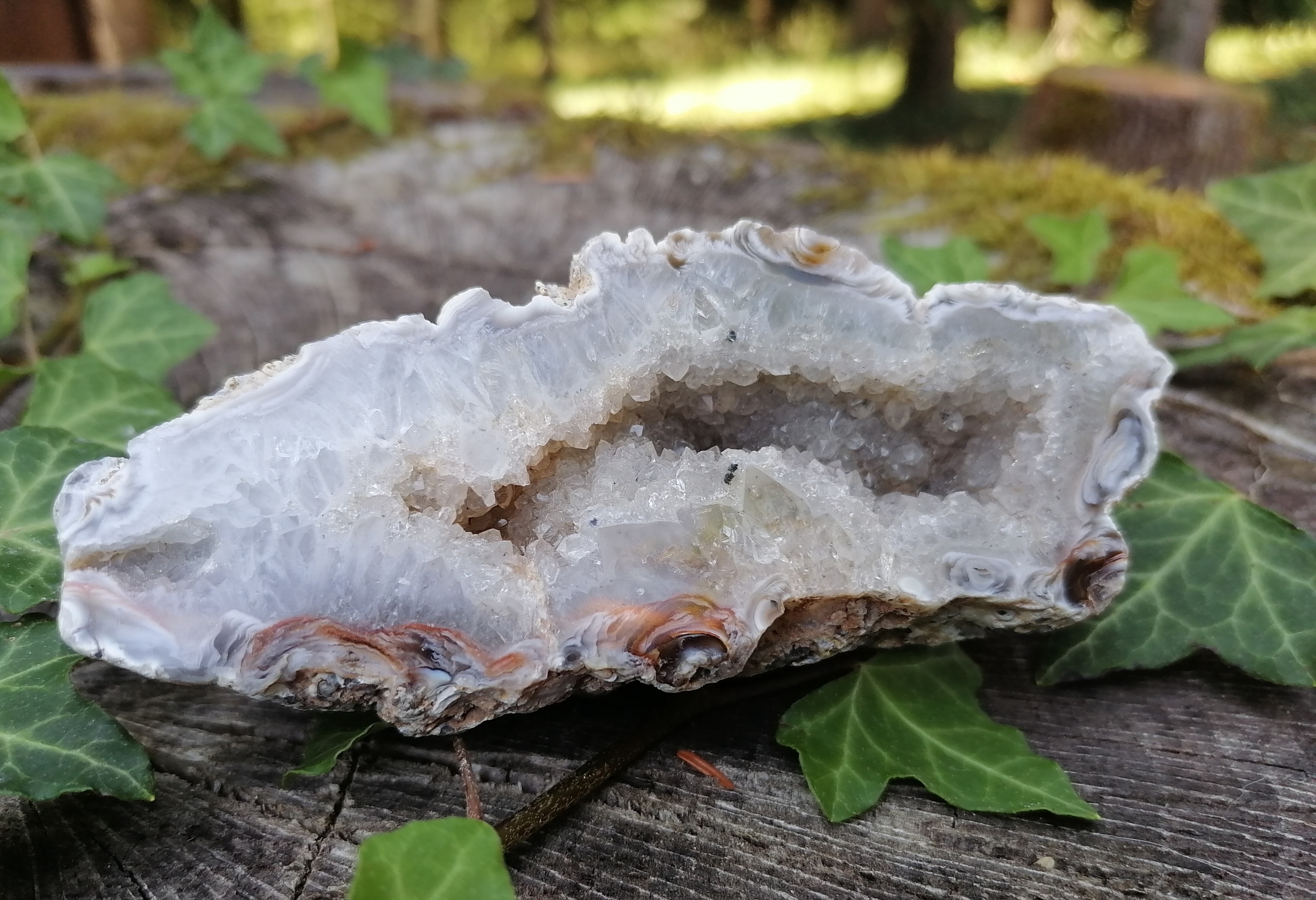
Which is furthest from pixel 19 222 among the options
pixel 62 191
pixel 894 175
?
pixel 894 175

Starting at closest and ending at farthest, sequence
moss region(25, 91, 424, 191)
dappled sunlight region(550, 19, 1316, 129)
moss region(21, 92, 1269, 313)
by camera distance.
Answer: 1. moss region(21, 92, 1269, 313)
2. moss region(25, 91, 424, 191)
3. dappled sunlight region(550, 19, 1316, 129)

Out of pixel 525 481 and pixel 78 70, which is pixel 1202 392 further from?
pixel 78 70

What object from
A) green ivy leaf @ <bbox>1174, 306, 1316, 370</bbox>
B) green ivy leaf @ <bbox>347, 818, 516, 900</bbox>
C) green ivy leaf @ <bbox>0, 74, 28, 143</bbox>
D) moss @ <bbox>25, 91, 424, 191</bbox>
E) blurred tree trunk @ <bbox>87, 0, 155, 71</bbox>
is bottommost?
green ivy leaf @ <bbox>347, 818, 516, 900</bbox>

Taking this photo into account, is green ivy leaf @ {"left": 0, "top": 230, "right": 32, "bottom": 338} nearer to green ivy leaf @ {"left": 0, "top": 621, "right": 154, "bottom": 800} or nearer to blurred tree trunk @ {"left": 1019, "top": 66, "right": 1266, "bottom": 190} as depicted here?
green ivy leaf @ {"left": 0, "top": 621, "right": 154, "bottom": 800}

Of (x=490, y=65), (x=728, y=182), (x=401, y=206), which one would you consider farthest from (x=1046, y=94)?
(x=490, y=65)

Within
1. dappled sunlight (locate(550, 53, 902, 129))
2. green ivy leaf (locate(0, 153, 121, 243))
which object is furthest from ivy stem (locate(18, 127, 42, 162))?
dappled sunlight (locate(550, 53, 902, 129))

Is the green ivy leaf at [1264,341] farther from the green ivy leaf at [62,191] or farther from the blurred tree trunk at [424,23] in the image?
the blurred tree trunk at [424,23]
